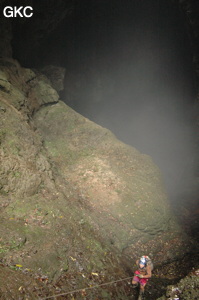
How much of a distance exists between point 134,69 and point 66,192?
58.5 ft

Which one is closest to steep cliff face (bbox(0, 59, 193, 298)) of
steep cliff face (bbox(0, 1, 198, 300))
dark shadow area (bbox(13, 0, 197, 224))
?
steep cliff face (bbox(0, 1, 198, 300))

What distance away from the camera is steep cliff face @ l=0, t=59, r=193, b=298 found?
6105mm

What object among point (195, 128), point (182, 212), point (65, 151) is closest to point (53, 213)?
point (65, 151)

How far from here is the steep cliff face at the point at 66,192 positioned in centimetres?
611

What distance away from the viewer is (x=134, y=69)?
22000mm

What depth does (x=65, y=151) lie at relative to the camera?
1173cm

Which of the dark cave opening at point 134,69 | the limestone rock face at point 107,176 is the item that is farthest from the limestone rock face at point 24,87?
the dark cave opening at point 134,69

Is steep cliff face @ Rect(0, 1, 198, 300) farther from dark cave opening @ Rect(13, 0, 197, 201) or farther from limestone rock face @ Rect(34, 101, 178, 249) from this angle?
dark cave opening @ Rect(13, 0, 197, 201)

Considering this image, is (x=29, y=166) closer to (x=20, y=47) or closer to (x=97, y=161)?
(x=97, y=161)

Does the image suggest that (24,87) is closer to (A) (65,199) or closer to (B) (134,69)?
(A) (65,199)

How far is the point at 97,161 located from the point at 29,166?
429 centimetres

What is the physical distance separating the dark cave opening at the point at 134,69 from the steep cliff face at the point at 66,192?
538cm

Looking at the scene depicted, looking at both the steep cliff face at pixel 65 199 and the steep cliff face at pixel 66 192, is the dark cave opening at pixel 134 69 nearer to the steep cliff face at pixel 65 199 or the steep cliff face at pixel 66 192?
the steep cliff face at pixel 65 199

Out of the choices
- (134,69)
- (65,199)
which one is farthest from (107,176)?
(134,69)
